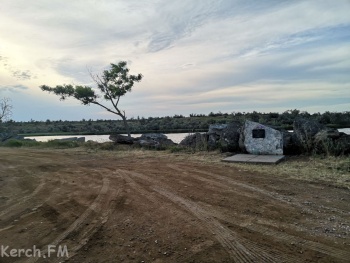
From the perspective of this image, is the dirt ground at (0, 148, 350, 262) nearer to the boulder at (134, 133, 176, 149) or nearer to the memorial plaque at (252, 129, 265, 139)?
the memorial plaque at (252, 129, 265, 139)

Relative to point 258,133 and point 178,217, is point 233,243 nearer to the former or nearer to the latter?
point 178,217

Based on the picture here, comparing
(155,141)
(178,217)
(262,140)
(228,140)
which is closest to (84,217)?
(178,217)

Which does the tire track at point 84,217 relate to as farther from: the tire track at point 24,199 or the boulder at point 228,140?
the boulder at point 228,140

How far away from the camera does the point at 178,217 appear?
5.19 metres

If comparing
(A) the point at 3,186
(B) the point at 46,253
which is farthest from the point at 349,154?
(A) the point at 3,186

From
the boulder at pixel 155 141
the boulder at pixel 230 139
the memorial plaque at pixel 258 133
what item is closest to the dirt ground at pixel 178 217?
the memorial plaque at pixel 258 133

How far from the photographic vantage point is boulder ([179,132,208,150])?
46.7 ft

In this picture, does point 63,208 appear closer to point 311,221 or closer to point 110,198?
point 110,198

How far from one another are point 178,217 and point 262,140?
24.5 feet

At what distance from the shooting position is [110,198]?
21.1 ft

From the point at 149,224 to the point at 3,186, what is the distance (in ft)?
16.4

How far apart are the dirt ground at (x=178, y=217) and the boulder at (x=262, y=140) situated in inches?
125

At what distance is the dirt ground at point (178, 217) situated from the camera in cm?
395

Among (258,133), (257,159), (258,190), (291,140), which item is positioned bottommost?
(258,190)
